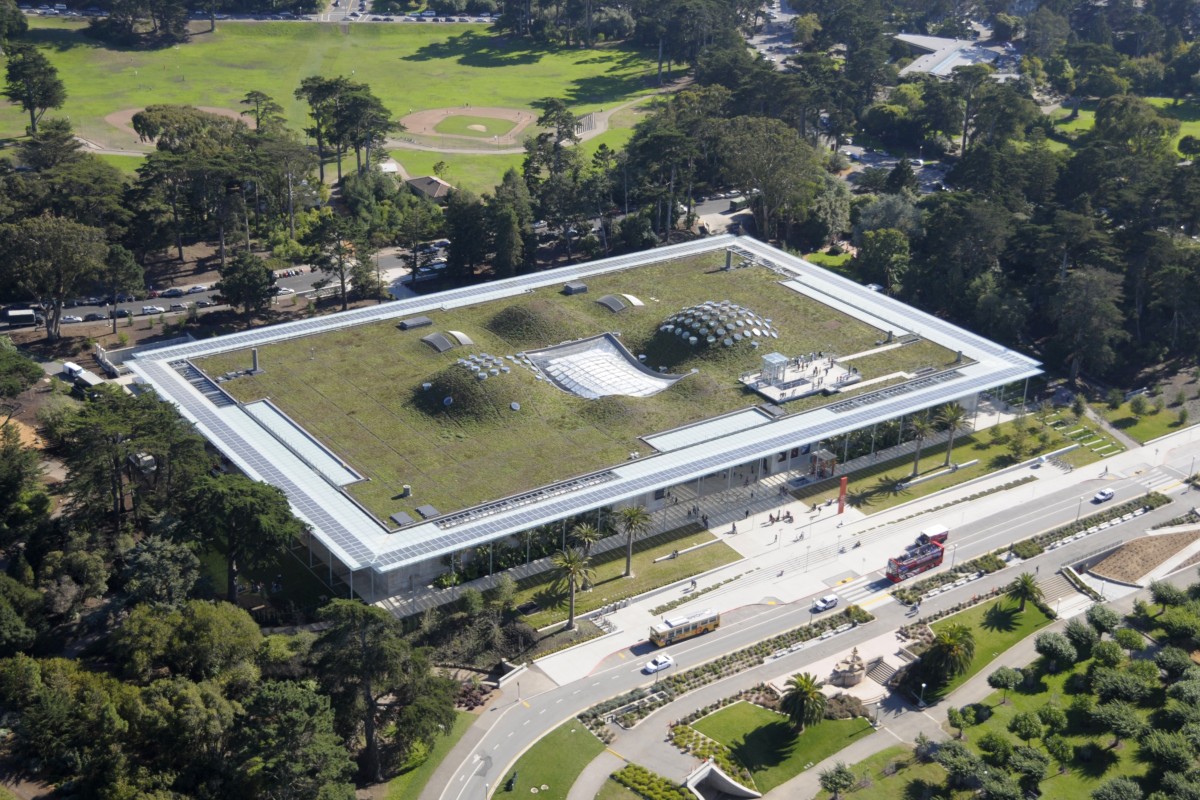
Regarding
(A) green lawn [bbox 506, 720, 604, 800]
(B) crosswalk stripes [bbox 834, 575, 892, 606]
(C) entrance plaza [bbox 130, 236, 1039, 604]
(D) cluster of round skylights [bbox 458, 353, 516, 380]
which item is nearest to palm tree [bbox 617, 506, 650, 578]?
(C) entrance plaza [bbox 130, 236, 1039, 604]

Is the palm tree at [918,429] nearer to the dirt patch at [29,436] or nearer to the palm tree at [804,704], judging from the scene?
the palm tree at [804,704]

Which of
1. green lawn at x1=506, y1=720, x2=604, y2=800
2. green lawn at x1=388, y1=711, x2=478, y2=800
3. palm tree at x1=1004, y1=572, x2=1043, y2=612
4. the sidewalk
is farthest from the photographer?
palm tree at x1=1004, y1=572, x2=1043, y2=612

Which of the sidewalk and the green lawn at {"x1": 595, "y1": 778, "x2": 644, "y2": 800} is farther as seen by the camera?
the sidewalk

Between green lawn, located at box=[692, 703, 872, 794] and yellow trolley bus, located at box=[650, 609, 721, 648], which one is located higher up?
yellow trolley bus, located at box=[650, 609, 721, 648]

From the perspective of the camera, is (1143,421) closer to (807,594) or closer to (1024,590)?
(1024,590)

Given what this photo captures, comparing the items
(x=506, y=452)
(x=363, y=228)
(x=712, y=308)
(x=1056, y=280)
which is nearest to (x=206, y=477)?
(x=506, y=452)

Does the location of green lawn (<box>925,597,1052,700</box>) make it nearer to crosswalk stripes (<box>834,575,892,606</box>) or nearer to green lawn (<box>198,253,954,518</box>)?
crosswalk stripes (<box>834,575,892,606</box>)
